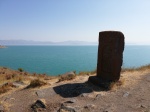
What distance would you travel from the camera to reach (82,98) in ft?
32.9

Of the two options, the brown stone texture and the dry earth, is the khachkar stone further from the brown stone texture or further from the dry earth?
the dry earth

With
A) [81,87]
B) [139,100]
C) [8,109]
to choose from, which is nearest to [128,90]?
[139,100]

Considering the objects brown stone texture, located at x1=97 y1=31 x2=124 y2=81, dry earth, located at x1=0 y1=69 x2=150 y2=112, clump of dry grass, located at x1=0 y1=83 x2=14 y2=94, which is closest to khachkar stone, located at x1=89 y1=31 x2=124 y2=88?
brown stone texture, located at x1=97 y1=31 x2=124 y2=81

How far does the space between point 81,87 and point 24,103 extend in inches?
119

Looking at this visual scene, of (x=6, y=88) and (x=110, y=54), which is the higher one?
(x=110, y=54)

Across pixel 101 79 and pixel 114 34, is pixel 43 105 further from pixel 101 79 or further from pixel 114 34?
pixel 114 34

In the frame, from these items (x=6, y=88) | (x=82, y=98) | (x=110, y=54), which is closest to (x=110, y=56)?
(x=110, y=54)

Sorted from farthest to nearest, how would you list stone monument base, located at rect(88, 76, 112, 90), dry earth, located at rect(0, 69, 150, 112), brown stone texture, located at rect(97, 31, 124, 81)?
1. brown stone texture, located at rect(97, 31, 124, 81)
2. stone monument base, located at rect(88, 76, 112, 90)
3. dry earth, located at rect(0, 69, 150, 112)

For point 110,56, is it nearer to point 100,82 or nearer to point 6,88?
point 100,82

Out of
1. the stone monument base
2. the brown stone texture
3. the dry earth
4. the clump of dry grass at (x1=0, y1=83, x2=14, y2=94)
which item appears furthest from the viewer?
the clump of dry grass at (x1=0, y1=83, x2=14, y2=94)

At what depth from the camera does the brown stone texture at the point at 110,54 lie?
11836 millimetres

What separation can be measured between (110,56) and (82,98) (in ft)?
10.6

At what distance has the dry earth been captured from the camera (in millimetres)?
9047

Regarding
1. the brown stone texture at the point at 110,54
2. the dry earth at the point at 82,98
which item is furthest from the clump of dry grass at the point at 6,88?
the brown stone texture at the point at 110,54
